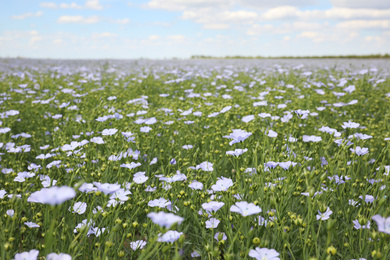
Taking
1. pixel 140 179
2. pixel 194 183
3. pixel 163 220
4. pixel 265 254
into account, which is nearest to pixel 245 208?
pixel 265 254

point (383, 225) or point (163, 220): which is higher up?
point (163, 220)

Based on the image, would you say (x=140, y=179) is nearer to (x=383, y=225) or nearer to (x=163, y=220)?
(x=163, y=220)

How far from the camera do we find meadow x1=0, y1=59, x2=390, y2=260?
128cm

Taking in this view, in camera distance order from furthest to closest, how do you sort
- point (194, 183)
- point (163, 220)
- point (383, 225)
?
point (194, 183), point (383, 225), point (163, 220)

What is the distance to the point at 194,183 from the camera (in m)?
1.67

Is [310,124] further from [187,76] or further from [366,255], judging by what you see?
[187,76]

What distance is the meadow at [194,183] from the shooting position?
4.19 ft

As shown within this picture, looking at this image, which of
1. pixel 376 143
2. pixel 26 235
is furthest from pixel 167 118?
pixel 376 143

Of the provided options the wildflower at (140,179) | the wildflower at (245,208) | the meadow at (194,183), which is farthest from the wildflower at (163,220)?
the wildflower at (140,179)

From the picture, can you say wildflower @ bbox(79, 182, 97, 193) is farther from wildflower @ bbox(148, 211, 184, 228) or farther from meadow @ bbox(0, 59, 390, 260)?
wildflower @ bbox(148, 211, 184, 228)

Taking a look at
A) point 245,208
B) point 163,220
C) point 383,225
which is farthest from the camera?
point 245,208

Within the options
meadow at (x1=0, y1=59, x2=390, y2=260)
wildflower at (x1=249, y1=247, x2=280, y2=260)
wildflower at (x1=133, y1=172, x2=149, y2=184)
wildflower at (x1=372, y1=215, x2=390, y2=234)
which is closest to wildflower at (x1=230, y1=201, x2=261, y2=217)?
meadow at (x1=0, y1=59, x2=390, y2=260)

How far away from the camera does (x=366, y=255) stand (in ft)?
4.57

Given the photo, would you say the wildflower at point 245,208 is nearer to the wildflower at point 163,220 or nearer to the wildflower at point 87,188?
the wildflower at point 163,220
